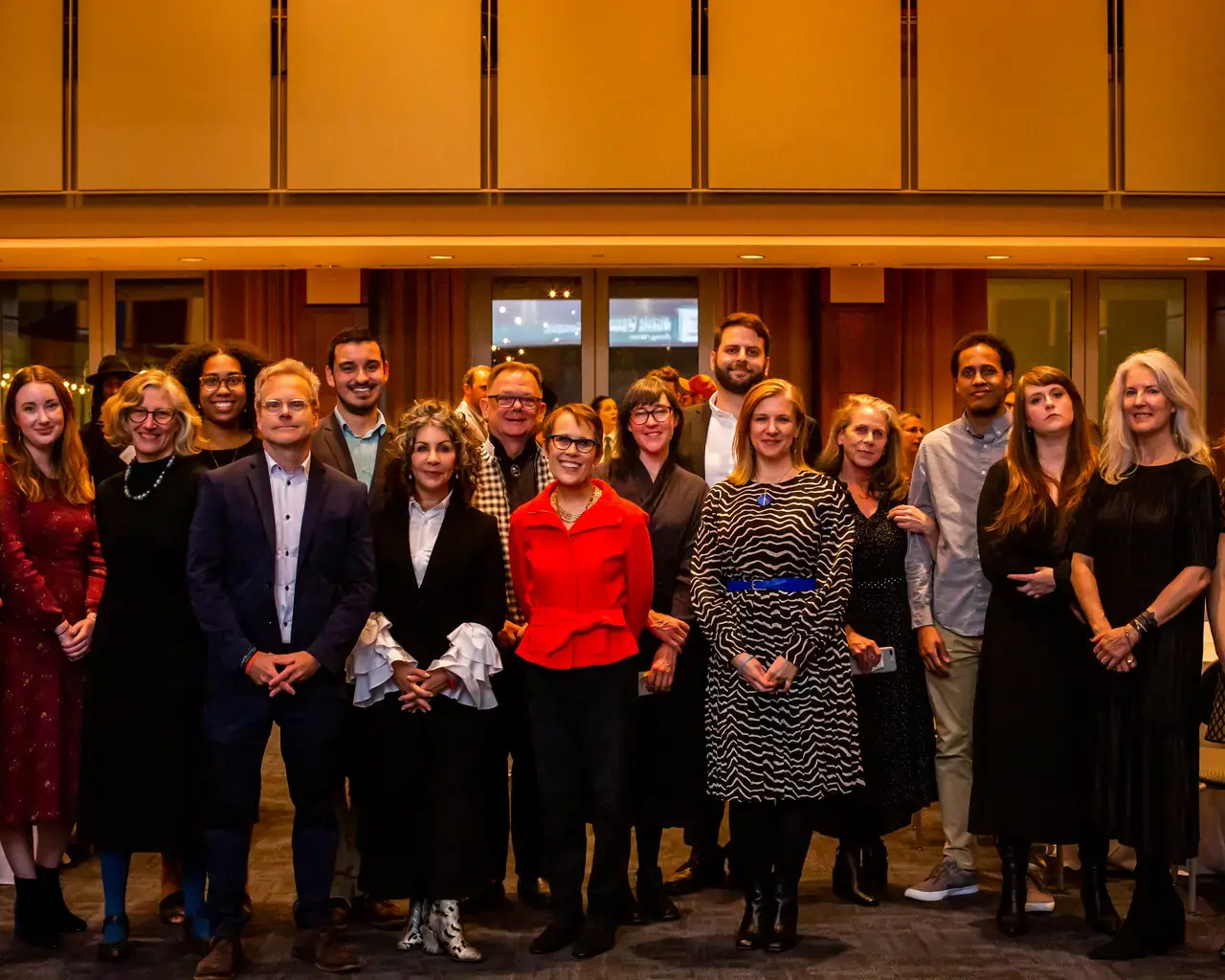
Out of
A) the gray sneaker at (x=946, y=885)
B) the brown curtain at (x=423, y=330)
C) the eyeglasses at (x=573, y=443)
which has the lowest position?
the gray sneaker at (x=946, y=885)

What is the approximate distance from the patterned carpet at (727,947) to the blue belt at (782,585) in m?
1.01

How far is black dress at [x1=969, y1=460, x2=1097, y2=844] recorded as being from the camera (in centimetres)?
391

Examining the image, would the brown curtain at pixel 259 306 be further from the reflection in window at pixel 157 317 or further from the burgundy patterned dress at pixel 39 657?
the burgundy patterned dress at pixel 39 657

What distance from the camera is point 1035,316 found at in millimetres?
10164

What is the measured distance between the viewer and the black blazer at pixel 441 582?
375 cm

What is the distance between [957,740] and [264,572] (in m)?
2.21

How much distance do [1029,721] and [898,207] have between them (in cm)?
512

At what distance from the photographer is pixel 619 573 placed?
3.83 m

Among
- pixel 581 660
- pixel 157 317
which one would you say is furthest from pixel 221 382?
pixel 157 317

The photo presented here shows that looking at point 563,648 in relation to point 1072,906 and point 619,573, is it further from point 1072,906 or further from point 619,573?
point 1072,906

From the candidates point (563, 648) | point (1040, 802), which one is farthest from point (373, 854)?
point (1040, 802)

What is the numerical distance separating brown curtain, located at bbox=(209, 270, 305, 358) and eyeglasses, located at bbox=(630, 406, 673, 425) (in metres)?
6.11

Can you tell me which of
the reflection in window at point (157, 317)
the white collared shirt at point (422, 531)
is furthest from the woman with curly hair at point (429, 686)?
the reflection in window at point (157, 317)

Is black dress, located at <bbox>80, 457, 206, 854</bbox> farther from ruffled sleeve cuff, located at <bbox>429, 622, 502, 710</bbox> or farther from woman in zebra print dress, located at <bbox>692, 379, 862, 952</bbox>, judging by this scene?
woman in zebra print dress, located at <bbox>692, 379, 862, 952</bbox>
